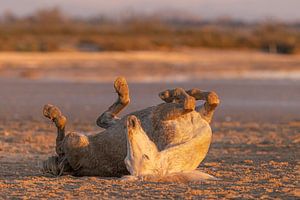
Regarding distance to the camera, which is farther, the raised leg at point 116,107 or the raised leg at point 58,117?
the raised leg at point 116,107

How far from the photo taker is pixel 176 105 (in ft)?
27.1

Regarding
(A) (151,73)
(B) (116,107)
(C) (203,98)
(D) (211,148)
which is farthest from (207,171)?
(A) (151,73)

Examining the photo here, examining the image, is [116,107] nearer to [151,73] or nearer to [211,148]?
[211,148]

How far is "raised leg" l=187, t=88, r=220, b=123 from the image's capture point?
332 inches

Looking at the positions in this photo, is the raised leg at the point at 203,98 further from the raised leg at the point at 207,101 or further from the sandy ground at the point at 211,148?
the sandy ground at the point at 211,148

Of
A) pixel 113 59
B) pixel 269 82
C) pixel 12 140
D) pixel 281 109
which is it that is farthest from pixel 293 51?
pixel 12 140

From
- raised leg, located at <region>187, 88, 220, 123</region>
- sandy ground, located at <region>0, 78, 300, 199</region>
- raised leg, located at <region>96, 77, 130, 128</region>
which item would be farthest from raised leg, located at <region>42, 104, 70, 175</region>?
raised leg, located at <region>187, 88, 220, 123</region>

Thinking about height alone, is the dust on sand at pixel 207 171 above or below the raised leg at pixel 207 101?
below

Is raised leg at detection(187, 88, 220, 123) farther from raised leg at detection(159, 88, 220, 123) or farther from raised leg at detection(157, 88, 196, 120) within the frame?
raised leg at detection(157, 88, 196, 120)

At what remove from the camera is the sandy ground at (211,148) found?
7812mm

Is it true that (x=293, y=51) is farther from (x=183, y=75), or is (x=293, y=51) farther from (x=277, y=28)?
(x=277, y=28)

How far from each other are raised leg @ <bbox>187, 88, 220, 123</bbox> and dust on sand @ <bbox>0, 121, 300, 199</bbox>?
65cm

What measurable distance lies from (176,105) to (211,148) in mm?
3857

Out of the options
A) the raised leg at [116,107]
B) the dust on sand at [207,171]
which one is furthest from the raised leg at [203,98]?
the dust on sand at [207,171]
